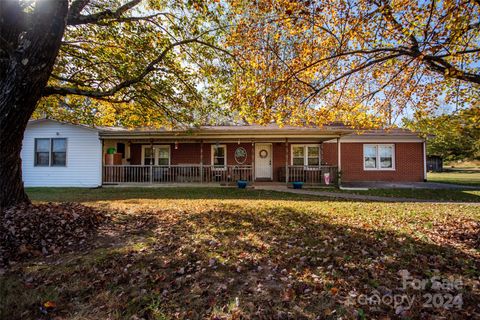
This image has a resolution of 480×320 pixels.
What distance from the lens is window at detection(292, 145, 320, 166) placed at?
15.8 m

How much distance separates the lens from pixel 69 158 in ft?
46.4

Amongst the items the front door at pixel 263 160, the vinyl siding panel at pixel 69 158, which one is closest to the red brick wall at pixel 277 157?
the front door at pixel 263 160

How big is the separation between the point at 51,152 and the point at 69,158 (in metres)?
1.19

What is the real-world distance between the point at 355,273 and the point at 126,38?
902cm

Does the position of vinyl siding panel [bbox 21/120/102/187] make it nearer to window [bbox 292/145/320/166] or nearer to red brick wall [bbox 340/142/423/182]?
window [bbox 292/145/320/166]

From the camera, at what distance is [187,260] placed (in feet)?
12.2

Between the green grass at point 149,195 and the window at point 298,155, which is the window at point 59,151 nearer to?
the green grass at point 149,195

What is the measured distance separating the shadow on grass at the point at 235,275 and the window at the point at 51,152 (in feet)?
40.7

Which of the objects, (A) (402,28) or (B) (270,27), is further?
(B) (270,27)

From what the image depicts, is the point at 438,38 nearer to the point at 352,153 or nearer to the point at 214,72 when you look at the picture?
the point at 214,72

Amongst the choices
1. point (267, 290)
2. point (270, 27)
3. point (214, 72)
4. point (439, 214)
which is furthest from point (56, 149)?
point (439, 214)

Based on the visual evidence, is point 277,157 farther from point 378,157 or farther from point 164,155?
point 164,155

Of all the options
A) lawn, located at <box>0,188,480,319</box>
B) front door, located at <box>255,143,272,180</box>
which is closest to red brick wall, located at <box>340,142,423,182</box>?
front door, located at <box>255,143,272,180</box>

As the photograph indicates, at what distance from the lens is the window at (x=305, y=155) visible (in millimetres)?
15776
